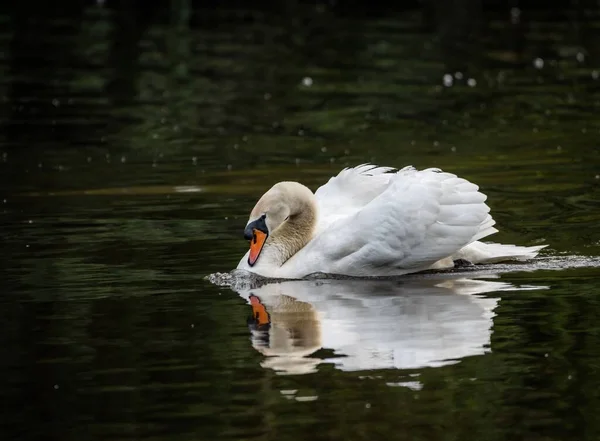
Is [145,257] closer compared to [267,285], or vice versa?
[267,285]

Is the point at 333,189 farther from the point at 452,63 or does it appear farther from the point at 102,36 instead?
the point at 102,36

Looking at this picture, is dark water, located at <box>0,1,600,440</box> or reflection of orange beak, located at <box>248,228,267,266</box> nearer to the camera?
dark water, located at <box>0,1,600,440</box>

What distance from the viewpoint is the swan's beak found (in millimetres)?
12680

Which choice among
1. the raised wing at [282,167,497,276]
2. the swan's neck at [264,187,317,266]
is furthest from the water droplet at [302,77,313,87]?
the raised wing at [282,167,497,276]

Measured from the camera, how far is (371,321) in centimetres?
1084

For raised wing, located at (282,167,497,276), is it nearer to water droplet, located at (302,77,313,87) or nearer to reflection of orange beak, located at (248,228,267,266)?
reflection of orange beak, located at (248,228,267,266)

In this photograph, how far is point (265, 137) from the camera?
2184 cm

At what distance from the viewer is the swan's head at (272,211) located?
12.8m

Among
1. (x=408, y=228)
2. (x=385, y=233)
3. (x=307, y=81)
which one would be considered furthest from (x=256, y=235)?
(x=307, y=81)

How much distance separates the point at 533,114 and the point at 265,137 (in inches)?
167

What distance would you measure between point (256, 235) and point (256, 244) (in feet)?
0.26

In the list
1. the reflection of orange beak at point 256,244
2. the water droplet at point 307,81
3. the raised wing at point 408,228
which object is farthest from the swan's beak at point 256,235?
the water droplet at point 307,81

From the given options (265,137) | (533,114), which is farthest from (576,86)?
(265,137)

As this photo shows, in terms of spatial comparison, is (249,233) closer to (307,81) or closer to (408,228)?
(408,228)
